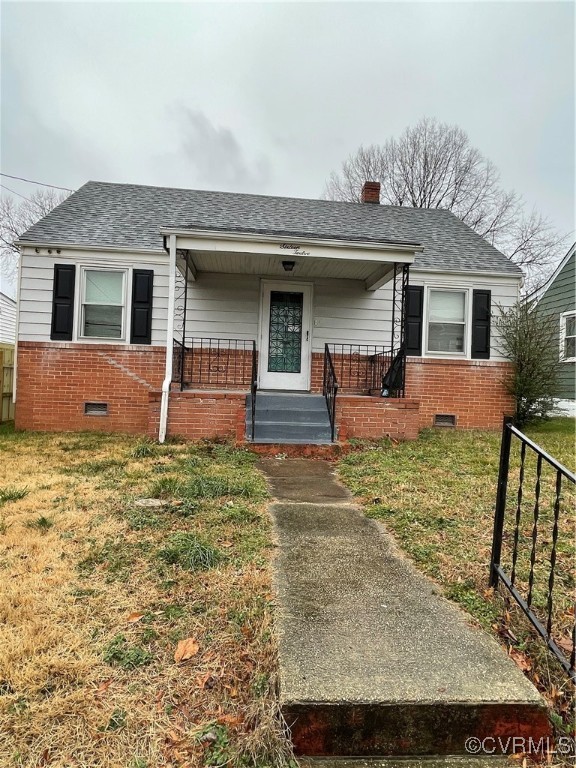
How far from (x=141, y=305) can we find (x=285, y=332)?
274 centimetres

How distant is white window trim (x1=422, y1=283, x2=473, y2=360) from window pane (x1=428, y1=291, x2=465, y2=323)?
0.25 feet

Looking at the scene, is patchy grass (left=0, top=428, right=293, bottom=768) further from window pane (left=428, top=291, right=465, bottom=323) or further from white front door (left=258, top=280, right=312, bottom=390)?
window pane (left=428, top=291, right=465, bottom=323)

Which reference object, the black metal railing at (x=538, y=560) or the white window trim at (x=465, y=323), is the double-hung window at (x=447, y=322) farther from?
the black metal railing at (x=538, y=560)

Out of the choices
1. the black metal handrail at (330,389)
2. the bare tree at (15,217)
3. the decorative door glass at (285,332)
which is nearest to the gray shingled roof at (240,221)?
the decorative door glass at (285,332)

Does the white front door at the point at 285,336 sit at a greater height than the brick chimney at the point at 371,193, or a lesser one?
lesser

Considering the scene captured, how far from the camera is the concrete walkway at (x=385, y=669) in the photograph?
146cm

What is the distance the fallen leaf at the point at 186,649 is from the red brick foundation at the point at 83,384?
6.83 metres

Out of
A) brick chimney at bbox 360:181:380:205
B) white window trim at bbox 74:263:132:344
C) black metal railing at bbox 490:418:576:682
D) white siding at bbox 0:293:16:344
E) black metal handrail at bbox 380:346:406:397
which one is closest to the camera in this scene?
black metal railing at bbox 490:418:576:682

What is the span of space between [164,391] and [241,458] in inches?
70.2

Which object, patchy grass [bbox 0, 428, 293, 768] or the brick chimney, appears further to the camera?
the brick chimney

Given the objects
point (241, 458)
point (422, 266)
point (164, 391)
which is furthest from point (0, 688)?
point (422, 266)

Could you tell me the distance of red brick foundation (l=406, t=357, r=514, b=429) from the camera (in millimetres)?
8969

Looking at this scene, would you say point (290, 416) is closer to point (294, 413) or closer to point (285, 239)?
point (294, 413)

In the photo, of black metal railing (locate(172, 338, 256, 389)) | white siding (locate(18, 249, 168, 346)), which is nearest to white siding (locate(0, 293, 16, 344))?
white siding (locate(18, 249, 168, 346))
